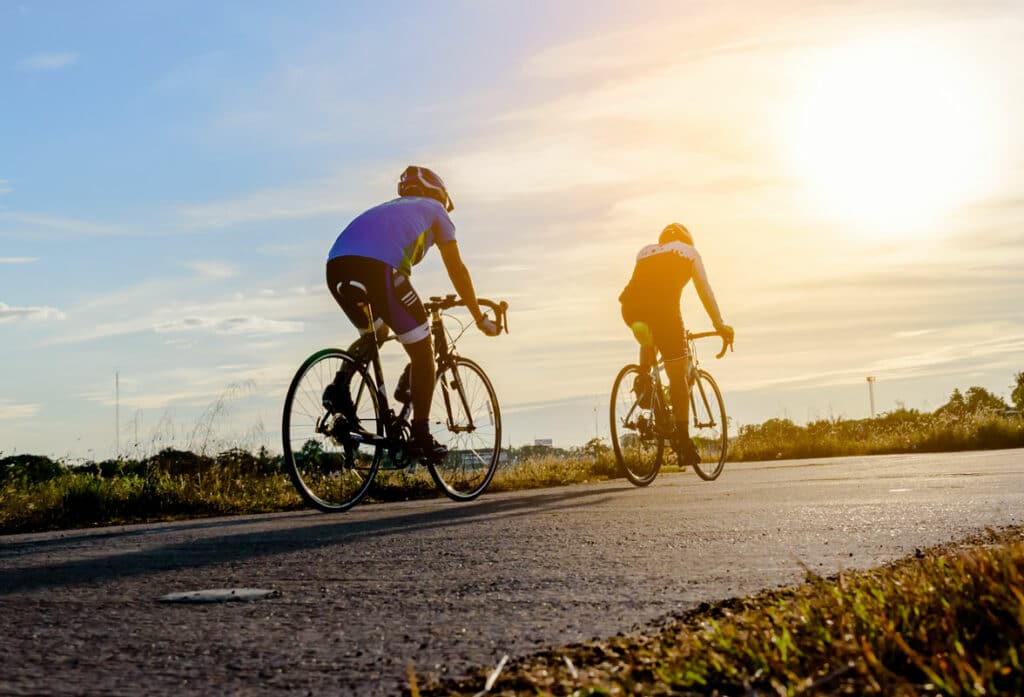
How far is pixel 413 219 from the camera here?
7898mm

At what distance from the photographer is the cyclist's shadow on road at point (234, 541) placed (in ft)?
16.3

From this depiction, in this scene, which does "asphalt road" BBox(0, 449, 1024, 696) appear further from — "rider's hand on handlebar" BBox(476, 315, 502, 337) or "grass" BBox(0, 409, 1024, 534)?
"grass" BBox(0, 409, 1024, 534)

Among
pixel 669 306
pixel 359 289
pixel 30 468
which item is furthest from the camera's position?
pixel 30 468

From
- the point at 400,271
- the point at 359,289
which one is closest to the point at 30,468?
the point at 359,289

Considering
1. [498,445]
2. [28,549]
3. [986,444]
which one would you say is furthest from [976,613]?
[986,444]

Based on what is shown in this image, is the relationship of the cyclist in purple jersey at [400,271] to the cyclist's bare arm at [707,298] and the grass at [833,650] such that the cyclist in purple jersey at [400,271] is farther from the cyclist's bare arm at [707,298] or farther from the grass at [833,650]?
the grass at [833,650]

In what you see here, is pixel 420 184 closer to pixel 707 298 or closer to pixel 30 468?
pixel 707 298

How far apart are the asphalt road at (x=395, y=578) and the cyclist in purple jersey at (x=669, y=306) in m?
3.06

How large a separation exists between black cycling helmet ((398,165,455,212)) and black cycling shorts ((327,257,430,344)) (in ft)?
2.82

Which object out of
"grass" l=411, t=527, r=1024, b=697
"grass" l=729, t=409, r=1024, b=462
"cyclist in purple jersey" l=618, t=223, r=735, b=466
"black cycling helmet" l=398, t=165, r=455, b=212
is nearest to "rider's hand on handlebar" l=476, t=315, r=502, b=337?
"black cycling helmet" l=398, t=165, r=455, b=212

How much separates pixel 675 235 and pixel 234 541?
20.3 feet

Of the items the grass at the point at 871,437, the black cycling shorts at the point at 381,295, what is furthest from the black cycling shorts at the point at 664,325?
the grass at the point at 871,437

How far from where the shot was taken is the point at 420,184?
27.6ft

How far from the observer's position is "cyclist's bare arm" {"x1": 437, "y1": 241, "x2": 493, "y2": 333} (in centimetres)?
825
